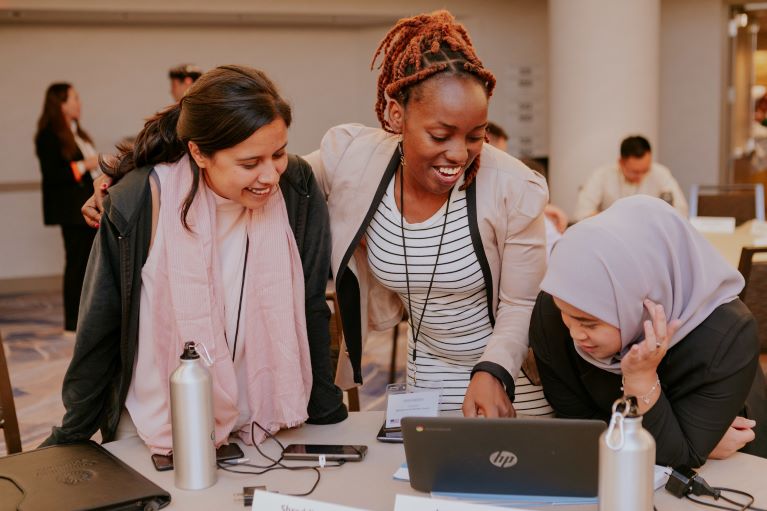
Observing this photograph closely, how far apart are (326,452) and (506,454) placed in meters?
0.45

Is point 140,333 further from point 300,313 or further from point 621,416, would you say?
point 621,416

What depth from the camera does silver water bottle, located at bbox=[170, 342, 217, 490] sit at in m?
1.53

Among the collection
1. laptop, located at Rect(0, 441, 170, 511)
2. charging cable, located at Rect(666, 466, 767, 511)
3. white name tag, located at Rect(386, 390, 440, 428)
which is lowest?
charging cable, located at Rect(666, 466, 767, 511)

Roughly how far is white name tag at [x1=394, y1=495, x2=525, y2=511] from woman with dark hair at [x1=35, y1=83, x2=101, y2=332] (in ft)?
15.8

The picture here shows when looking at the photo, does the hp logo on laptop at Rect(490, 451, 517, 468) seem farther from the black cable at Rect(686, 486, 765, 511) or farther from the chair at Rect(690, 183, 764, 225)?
the chair at Rect(690, 183, 764, 225)

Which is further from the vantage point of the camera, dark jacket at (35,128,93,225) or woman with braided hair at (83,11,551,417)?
dark jacket at (35,128,93,225)

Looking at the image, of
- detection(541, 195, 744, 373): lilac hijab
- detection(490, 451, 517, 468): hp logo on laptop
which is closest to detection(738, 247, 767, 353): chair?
detection(541, 195, 744, 373): lilac hijab

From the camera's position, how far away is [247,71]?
1.78 metres

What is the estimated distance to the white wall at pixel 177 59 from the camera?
7.80 metres

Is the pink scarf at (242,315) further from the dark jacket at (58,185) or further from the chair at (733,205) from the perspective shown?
the chair at (733,205)

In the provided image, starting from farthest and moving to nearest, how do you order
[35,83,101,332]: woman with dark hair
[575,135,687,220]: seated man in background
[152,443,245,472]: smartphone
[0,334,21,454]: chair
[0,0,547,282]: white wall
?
[0,0,547,282]: white wall → [575,135,687,220]: seated man in background → [35,83,101,332]: woman with dark hair → [0,334,21,454]: chair → [152,443,245,472]: smartphone

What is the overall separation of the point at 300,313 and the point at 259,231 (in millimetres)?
205

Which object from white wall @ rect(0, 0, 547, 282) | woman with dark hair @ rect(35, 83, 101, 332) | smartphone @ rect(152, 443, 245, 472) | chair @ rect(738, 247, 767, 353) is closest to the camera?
smartphone @ rect(152, 443, 245, 472)

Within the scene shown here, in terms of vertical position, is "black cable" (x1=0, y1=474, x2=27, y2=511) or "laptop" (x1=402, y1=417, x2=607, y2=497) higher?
"laptop" (x1=402, y1=417, x2=607, y2=497)
